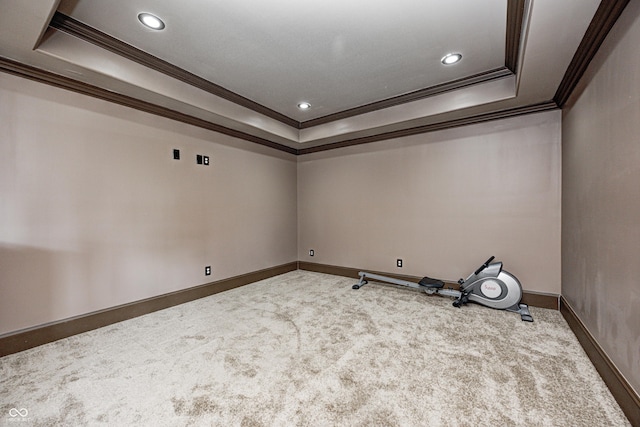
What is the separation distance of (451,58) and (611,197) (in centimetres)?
178

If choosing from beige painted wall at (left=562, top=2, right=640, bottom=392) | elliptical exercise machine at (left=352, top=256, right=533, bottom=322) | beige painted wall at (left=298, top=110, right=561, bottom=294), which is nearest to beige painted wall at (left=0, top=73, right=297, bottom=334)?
beige painted wall at (left=298, top=110, right=561, bottom=294)

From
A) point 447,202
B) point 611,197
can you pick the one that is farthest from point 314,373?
point 447,202

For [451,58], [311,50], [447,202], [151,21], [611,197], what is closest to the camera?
[611,197]

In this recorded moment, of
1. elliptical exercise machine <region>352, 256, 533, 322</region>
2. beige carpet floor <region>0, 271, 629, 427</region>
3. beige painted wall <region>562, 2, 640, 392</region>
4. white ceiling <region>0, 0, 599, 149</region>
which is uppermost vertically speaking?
white ceiling <region>0, 0, 599, 149</region>

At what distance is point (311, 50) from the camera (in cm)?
245

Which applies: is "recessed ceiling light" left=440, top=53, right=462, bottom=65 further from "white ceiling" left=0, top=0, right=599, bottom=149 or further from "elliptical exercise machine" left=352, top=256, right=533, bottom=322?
"elliptical exercise machine" left=352, top=256, right=533, bottom=322

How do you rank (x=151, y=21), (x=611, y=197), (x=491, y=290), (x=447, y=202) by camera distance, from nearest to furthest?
(x=611, y=197), (x=151, y=21), (x=491, y=290), (x=447, y=202)

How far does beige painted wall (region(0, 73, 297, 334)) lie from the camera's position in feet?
7.30

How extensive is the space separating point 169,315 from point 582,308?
4.04 metres

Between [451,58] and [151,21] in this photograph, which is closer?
[151,21]

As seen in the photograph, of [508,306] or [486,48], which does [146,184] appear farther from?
[508,306]

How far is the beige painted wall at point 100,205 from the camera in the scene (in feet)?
7.30

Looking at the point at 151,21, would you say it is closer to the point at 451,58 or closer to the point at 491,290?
the point at 451,58

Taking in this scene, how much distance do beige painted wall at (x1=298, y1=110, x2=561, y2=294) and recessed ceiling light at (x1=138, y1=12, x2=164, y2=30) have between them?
3102 mm
